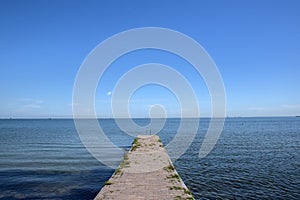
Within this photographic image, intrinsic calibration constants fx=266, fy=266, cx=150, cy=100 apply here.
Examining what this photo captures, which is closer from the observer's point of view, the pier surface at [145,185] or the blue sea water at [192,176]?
the pier surface at [145,185]

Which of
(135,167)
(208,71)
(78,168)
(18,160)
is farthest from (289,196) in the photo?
(18,160)

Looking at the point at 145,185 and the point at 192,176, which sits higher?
the point at 145,185

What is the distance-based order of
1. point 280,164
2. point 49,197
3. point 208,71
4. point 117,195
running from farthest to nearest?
point 280,164 < point 208,71 < point 49,197 < point 117,195

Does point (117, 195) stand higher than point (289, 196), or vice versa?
point (117, 195)

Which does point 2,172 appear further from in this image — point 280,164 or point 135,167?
point 280,164

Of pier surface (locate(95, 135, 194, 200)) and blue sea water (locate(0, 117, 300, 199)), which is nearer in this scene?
pier surface (locate(95, 135, 194, 200))

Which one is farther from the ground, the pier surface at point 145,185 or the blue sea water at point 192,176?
the pier surface at point 145,185

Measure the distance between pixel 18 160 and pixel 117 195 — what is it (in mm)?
21161

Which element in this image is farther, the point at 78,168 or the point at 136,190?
the point at 78,168

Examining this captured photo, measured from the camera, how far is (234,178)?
794 inches

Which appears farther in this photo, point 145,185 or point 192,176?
point 192,176

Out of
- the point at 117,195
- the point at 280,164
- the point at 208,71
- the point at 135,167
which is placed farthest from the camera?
the point at 280,164

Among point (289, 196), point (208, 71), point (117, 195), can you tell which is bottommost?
point (289, 196)

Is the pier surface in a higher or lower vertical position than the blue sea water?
higher
